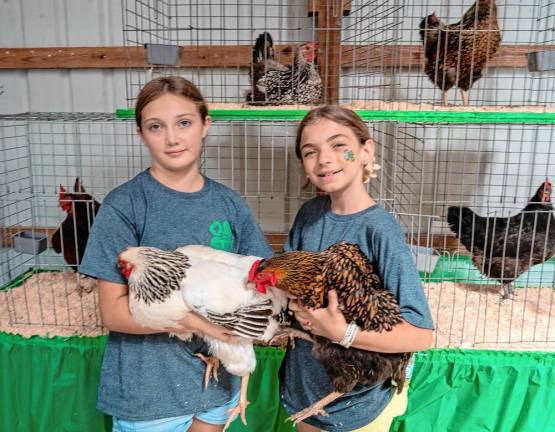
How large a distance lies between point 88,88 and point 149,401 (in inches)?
99.9

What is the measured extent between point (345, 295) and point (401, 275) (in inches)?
5.2

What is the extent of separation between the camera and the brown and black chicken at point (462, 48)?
2.23 m

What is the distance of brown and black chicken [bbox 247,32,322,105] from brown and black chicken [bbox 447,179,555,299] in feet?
3.14

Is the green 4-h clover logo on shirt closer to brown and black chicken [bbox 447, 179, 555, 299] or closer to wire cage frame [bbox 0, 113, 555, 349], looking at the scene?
wire cage frame [bbox 0, 113, 555, 349]

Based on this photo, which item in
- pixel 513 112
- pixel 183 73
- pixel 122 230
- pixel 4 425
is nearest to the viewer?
pixel 122 230

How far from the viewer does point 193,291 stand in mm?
1116

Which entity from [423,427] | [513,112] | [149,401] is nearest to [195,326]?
[149,401]

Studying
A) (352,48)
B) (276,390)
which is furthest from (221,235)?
(352,48)

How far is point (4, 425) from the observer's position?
1.94 metres

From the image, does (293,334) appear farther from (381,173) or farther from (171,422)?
(381,173)

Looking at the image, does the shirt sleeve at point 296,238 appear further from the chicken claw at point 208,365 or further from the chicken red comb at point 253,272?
the chicken claw at point 208,365

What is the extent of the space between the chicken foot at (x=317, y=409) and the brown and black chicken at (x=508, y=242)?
4.66ft

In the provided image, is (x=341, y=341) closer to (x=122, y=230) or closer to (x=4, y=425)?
(x=122, y=230)

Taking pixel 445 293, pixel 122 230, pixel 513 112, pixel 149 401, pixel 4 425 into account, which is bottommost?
pixel 4 425
